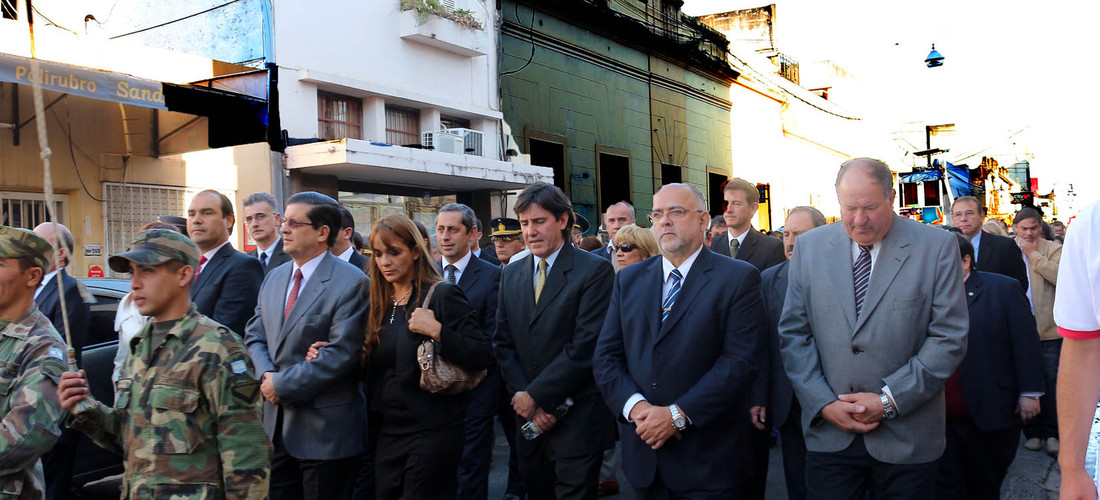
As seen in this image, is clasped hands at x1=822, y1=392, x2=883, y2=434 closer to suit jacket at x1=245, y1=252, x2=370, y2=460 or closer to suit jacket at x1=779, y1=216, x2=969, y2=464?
suit jacket at x1=779, y1=216, x2=969, y2=464

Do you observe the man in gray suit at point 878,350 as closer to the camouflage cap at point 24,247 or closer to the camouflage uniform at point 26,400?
the camouflage uniform at point 26,400

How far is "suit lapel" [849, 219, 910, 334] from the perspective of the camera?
3725mm

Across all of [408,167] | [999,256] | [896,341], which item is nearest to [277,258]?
[896,341]

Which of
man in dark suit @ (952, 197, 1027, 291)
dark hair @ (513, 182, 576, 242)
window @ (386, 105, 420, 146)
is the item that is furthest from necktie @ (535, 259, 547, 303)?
window @ (386, 105, 420, 146)

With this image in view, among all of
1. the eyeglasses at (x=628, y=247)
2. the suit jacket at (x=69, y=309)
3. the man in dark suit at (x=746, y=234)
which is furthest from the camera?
the man in dark suit at (x=746, y=234)

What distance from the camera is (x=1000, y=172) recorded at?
5091 centimetres

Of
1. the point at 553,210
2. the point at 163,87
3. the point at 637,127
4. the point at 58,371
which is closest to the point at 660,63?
the point at 637,127

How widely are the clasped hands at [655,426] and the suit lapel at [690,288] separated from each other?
35 cm

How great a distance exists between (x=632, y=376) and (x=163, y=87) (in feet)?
30.3

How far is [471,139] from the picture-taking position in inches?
680

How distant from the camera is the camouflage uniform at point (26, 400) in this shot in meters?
3.01

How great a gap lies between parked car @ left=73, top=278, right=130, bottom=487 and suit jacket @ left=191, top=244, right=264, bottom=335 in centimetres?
98

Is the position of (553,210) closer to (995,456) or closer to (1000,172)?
(995,456)

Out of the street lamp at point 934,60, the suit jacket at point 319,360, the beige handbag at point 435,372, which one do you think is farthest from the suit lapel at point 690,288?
the street lamp at point 934,60
